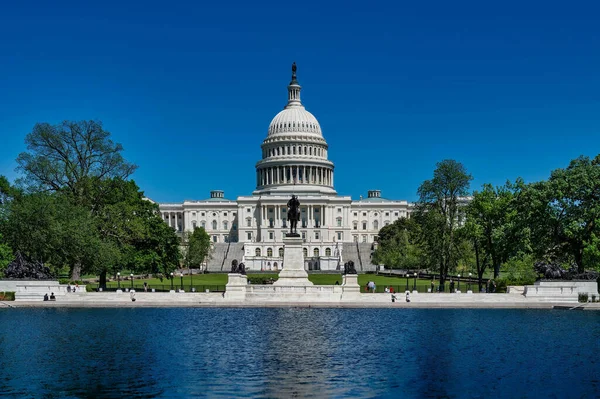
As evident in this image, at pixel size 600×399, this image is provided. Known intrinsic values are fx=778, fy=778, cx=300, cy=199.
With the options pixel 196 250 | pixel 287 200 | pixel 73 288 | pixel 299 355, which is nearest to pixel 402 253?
pixel 196 250

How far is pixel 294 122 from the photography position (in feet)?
578

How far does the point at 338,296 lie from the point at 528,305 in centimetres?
1250

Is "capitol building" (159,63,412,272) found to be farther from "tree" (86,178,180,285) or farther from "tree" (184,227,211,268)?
"tree" (86,178,180,285)

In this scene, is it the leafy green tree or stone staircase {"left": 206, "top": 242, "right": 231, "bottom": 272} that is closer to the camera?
the leafy green tree

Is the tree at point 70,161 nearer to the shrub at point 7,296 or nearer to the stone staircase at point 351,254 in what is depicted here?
the shrub at point 7,296

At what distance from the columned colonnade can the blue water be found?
427ft

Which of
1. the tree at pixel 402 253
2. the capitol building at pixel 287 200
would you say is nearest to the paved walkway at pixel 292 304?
the tree at pixel 402 253

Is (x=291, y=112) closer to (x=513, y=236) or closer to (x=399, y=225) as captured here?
(x=399, y=225)

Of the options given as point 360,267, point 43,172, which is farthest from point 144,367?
point 360,267

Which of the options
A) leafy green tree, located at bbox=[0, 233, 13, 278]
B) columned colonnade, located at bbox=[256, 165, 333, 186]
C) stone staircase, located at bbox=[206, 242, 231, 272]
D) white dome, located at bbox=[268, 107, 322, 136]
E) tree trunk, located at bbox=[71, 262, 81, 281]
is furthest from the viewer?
white dome, located at bbox=[268, 107, 322, 136]

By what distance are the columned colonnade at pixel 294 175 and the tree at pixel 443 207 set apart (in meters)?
Answer: 104

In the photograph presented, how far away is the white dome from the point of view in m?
176

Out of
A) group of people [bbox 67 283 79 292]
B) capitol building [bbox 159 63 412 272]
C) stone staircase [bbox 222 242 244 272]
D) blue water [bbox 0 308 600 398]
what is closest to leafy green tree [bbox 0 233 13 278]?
group of people [bbox 67 283 79 292]

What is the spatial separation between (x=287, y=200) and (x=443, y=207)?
326ft
